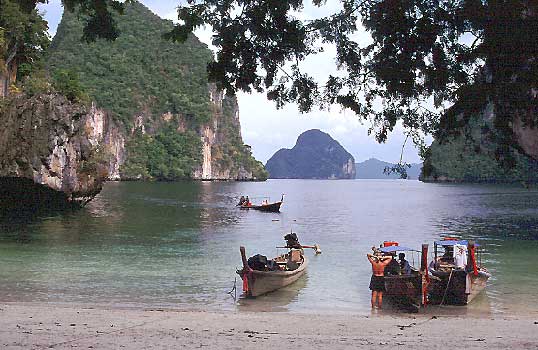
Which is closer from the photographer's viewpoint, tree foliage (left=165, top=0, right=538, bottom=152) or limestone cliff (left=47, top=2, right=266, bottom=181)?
tree foliage (left=165, top=0, right=538, bottom=152)

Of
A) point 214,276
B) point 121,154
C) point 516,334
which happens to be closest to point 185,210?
point 214,276

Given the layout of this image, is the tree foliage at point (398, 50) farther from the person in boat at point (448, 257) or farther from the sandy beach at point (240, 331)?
the person in boat at point (448, 257)

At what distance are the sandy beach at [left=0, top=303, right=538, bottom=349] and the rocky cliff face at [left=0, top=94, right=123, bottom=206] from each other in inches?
1149

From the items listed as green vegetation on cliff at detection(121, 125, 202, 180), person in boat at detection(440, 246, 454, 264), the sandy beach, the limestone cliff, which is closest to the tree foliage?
the sandy beach

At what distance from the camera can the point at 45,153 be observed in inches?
1676

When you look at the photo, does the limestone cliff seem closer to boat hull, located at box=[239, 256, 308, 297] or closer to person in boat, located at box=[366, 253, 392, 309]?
boat hull, located at box=[239, 256, 308, 297]

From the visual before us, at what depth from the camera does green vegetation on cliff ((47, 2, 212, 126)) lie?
16125cm

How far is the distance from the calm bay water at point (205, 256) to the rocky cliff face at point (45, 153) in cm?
217

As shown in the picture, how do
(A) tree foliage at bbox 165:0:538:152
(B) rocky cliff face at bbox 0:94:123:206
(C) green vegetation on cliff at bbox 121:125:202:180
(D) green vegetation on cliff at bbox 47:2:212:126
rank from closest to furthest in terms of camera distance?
(A) tree foliage at bbox 165:0:538:152 → (B) rocky cliff face at bbox 0:94:123:206 → (D) green vegetation on cliff at bbox 47:2:212:126 → (C) green vegetation on cliff at bbox 121:125:202:180

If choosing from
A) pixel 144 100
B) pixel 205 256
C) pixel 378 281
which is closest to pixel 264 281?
pixel 378 281

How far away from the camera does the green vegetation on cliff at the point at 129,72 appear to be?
161 metres

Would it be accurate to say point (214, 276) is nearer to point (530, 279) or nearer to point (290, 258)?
point (290, 258)

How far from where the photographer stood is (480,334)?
1165 centimetres

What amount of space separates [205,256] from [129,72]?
155893 millimetres
